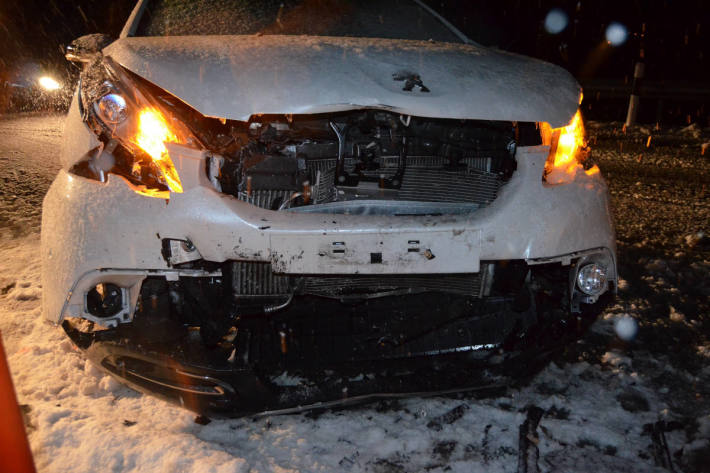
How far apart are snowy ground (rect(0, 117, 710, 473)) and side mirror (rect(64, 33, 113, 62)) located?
1314 millimetres

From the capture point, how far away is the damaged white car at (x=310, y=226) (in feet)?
6.48

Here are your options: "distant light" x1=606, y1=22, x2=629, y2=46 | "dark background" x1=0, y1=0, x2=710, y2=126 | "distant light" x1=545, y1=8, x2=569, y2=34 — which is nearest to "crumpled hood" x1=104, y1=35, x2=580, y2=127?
"distant light" x1=545, y1=8, x2=569, y2=34

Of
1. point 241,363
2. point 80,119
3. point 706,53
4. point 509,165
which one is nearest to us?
point 241,363

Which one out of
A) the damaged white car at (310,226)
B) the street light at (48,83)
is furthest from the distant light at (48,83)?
the damaged white car at (310,226)

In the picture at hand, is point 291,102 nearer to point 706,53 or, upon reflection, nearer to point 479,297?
point 479,297

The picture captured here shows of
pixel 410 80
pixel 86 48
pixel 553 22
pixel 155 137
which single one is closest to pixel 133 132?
pixel 155 137

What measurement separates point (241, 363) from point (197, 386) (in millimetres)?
189

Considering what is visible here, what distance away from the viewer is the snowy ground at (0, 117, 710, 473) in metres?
1.95

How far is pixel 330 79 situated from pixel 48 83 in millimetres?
8516

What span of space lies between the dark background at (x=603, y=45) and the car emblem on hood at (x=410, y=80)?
6195 mm

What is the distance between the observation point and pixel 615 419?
222 centimetres

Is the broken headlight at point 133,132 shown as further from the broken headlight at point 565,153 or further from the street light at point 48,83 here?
the street light at point 48,83

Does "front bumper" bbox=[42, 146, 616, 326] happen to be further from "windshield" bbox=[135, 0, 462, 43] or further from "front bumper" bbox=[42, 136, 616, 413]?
"windshield" bbox=[135, 0, 462, 43]

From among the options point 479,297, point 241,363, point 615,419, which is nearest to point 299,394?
point 241,363
